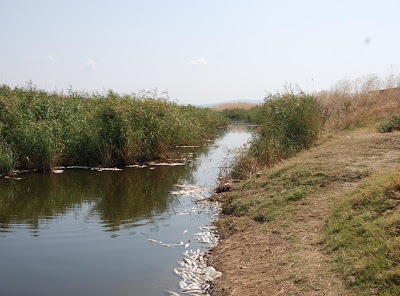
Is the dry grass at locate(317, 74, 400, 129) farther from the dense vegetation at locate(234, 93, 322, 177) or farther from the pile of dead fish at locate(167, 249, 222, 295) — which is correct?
the pile of dead fish at locate(167, 249, 222, 295)

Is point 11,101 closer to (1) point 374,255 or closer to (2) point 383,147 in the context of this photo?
(2) point 383,147

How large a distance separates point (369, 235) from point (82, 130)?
37.7 feet

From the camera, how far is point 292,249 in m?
5.28

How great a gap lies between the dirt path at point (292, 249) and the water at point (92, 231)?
81 centimetres

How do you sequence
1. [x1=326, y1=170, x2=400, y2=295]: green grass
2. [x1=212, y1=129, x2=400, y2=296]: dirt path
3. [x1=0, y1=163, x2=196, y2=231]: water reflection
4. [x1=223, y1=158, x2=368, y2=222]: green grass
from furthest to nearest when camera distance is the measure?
1. [x1=0, y1=163, x2=196, y2=231]: water reflection
2. [x1=223, y1=158, x2=368, y2=222]: green grass
3. [x1=212, y1=129, x2=400, y2=296]: dirt path
4. [x1=326, y1=170, x2=400, y2=295]: green grass

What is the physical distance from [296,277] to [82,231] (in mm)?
4501

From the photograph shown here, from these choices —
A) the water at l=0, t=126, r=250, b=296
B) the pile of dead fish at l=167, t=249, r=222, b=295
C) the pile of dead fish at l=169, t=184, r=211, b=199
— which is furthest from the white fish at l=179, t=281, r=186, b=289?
the pile of dead fish at l=169, t=184, r=211, b=199

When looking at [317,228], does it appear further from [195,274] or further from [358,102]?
[358,102]

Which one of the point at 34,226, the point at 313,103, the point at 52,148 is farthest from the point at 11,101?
the point at 313,103

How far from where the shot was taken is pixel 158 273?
5.54 meters

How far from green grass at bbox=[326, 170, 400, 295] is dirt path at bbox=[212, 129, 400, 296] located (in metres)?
0.17

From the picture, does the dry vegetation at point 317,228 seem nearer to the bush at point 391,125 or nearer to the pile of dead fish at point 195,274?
the pile of dead fish at point 195,274

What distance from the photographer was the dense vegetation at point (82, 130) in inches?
503

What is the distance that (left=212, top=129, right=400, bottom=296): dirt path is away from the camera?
438 centimetres
